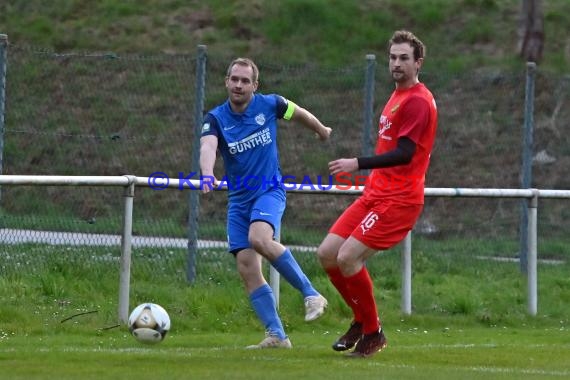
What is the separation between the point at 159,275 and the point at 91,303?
3.83 feet

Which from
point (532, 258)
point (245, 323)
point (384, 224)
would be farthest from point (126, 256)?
point (532, 258)

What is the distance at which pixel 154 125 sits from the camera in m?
16.8

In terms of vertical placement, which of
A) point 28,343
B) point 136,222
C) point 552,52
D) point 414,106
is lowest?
point 28,343

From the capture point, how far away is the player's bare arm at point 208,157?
8914 mm

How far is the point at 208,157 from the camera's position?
29.6ft

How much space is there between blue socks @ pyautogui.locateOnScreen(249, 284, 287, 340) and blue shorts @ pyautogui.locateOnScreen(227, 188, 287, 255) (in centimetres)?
35

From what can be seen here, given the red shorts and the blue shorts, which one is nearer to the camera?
the red shorts

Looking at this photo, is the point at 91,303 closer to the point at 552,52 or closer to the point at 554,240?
the point at 554,240

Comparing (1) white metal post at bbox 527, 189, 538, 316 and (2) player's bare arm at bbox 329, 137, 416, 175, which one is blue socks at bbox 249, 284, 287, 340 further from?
(1) white metal post at bbox 527, 189, 538, 316

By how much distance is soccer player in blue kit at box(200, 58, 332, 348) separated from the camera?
9.34 meters

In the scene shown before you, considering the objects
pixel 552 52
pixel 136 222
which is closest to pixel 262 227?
pixel 136 222

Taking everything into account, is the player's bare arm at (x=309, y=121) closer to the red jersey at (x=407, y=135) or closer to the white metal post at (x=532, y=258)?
the red jersey at (x=407, y=135)

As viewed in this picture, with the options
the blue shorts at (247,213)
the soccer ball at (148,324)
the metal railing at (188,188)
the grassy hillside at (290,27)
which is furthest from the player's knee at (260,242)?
the grassy hillside at (290,27)

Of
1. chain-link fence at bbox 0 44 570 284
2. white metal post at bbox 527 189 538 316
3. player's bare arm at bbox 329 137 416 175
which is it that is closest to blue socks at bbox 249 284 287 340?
player's bare arm at bbox 329 137 416 175
